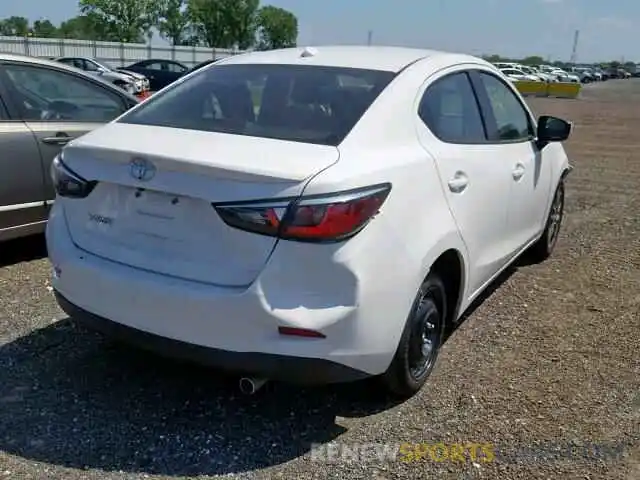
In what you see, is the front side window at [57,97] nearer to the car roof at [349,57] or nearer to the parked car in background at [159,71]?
the car roof at [349,57]

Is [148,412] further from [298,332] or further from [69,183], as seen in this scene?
[69,183]

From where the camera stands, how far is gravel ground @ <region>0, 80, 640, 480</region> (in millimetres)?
2723

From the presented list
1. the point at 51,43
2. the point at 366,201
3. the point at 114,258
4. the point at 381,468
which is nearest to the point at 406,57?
the point at 366,201

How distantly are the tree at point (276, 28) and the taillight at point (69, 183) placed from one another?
9023 centimetres

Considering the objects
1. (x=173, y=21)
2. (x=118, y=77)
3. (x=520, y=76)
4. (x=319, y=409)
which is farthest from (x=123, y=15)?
(x=319, y=409)

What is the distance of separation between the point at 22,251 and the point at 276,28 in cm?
9390

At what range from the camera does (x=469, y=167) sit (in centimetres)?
345

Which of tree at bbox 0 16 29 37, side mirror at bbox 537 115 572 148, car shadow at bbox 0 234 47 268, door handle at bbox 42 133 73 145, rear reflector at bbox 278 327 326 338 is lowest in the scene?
car shadow at bbox 0 234 47 268

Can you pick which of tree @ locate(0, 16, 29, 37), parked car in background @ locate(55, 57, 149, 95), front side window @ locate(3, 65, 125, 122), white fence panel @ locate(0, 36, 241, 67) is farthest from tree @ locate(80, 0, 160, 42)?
front side window @ locate(3, 65, 125, 122)

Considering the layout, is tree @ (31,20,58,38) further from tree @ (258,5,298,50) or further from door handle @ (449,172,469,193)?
door handle @ (449,172,469,193)

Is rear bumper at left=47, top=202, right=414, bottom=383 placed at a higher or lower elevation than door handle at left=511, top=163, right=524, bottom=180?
lower

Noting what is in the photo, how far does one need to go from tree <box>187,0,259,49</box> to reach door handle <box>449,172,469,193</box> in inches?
3112

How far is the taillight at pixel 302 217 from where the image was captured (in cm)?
246

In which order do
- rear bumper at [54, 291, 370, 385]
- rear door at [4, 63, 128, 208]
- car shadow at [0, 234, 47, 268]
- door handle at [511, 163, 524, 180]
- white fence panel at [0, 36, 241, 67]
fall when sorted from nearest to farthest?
rear bumper at [54, 291, 370, 385] < door handle at [511, 163, 524, 180] < rear door at [4, 63, 128, 208] < car shadow at [0, 234, 47, 268] < white fence panel at [0, 36, 241, 67]
